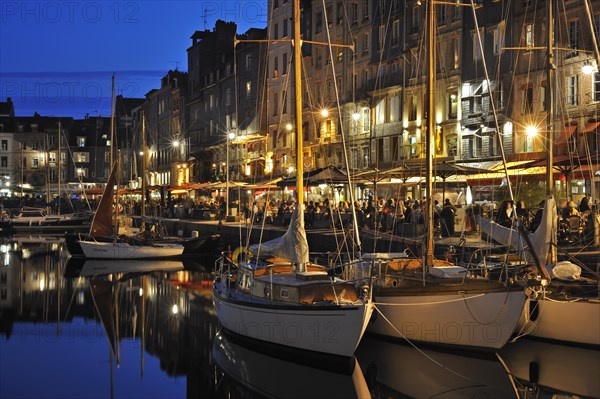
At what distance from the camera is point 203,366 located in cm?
1948

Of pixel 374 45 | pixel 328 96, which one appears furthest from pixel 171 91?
pixel 374 45

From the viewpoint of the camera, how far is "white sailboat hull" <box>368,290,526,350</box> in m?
18.6

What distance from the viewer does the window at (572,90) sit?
43.6m

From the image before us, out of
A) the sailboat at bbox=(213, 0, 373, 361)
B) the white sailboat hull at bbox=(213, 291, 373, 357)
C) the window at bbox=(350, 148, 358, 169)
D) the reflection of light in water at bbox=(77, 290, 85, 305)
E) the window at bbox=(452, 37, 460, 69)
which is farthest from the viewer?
the window at bbox=(350, 148, 358, 169)

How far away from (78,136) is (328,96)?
85.0m

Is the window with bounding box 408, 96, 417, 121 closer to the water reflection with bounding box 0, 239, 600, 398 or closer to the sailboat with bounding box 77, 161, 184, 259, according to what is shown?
the sailboat with bounding box 77, 161, 184, 259

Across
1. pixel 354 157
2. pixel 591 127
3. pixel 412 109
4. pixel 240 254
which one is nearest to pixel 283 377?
pixel 240 254

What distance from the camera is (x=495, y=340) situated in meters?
19.0

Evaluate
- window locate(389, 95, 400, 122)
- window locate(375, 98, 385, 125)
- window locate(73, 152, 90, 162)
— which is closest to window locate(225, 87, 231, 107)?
window locate(375, 98, 385, 125)

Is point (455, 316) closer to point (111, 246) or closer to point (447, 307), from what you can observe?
point (447, 307)

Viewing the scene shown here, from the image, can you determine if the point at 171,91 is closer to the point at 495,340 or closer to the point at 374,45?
the point at 374,45

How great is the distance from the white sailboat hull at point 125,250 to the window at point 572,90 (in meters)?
23.9

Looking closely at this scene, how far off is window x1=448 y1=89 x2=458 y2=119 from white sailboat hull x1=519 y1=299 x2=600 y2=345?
34.4 meters

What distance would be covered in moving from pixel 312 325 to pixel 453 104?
3821 centimetres
